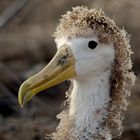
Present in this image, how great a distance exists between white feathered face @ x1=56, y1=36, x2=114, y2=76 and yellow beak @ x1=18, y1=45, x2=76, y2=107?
34 millimetres

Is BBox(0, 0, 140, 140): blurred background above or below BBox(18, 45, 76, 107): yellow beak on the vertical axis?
above

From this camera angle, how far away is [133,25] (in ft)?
32.6

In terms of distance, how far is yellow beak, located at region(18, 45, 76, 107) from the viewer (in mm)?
4742

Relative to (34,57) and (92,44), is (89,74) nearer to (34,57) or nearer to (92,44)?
(92,44)

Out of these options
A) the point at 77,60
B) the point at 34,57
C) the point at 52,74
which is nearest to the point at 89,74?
the point at 77,60

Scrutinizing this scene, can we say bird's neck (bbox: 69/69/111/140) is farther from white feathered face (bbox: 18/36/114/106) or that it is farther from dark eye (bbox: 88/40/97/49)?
dark eye (bbox: 88/40/97/49)

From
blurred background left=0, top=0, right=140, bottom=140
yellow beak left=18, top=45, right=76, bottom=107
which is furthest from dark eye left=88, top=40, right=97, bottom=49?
blurred background left=0, top=0, right=140, bottom=140

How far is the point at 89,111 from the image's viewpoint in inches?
194

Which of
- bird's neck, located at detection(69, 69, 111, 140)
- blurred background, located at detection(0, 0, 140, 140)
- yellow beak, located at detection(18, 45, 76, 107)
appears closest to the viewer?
yellow beak, located at detection(18, 45, 76, 107)

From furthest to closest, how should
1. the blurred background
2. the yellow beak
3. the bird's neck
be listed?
the blurred background, the bird's neck, the yellow beak

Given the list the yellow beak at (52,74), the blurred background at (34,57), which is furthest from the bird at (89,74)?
the blurred background at (34,57)

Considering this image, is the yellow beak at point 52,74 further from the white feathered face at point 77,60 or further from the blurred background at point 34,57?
the blurred background at point 34,57

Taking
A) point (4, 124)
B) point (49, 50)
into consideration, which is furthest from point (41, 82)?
point (49, 50)

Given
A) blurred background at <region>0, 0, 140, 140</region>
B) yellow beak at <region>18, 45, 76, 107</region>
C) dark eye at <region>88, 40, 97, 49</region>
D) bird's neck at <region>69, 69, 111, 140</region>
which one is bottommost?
bird's neck at <region>69, 69, 111, 140</region>
